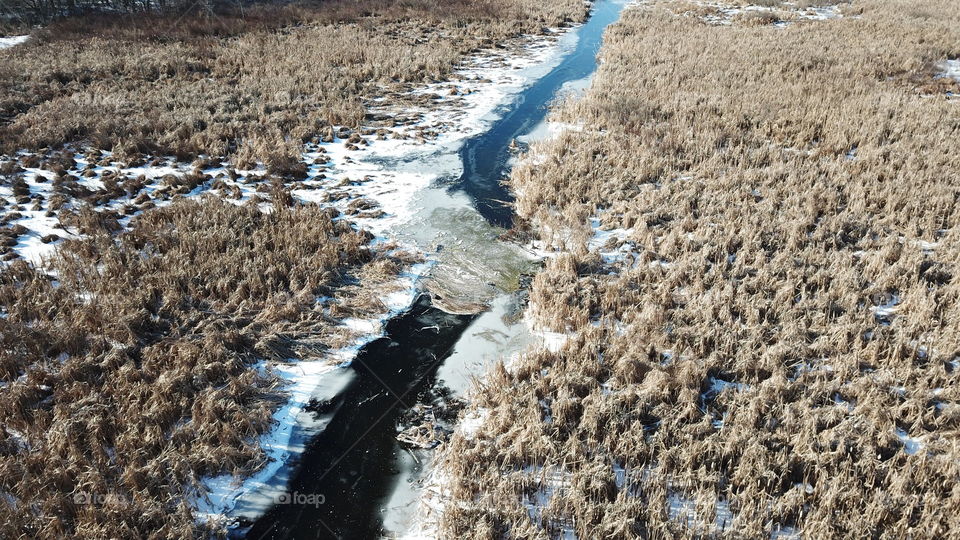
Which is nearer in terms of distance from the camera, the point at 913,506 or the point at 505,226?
the point at 913,506

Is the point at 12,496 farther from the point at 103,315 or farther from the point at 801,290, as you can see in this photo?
the point at 801,290

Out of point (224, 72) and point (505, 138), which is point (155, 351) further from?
point (224, 72)

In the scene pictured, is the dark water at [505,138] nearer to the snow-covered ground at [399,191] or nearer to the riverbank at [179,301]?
the snow-covered ground at [399,191]

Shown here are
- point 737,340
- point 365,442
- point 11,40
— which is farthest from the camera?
point 11,40

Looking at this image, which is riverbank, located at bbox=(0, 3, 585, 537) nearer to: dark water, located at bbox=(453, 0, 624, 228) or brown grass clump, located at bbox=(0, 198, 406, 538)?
brown grass clump, located at bbox=(0, 198, 406, 538)

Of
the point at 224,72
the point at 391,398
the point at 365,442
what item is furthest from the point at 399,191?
the point at 224,72

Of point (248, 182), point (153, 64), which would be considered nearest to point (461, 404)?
point (248, 182)
